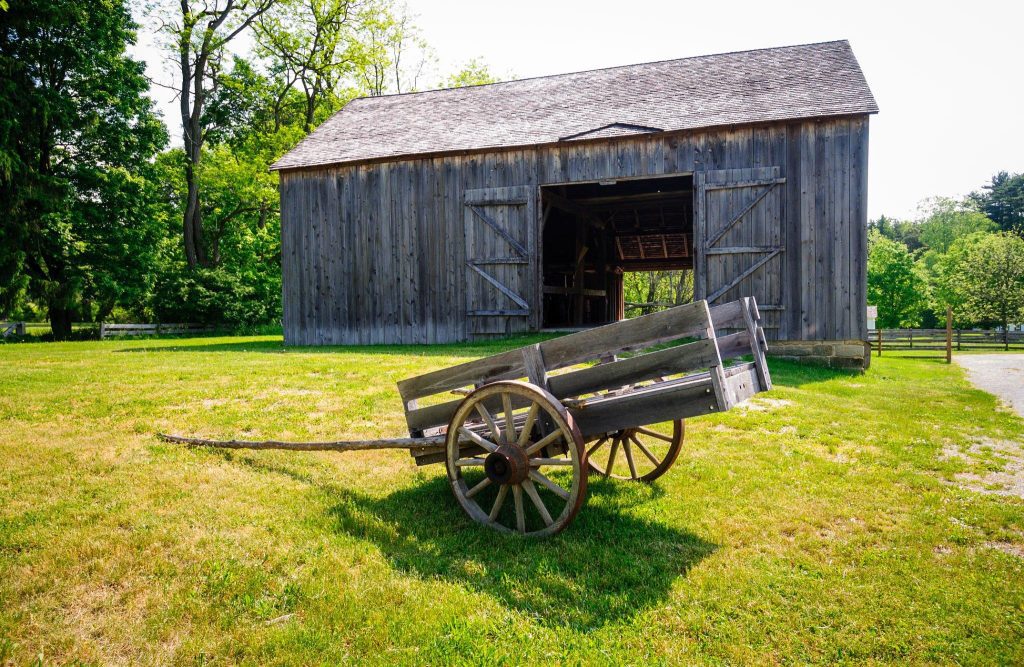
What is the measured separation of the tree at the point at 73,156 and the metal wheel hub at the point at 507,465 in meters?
23.4

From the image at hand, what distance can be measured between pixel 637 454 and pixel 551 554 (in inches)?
94.0

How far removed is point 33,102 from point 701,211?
75.5 feet

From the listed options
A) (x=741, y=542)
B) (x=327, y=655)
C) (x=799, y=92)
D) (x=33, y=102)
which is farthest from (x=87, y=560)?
(x=33, y=102)

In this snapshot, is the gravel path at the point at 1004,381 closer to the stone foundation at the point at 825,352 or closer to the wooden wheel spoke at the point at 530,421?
the stone foundation at the point at 825,352

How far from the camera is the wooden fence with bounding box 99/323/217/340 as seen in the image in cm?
2452

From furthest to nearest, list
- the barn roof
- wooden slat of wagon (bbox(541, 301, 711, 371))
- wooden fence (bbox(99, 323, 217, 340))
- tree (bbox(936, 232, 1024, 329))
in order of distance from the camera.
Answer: tree (bbox(936, 232, 1024, 329)), wooden fence (bbox(99, 323, 217, 340)), the barn roof, wooden slat of wagon (bbox(541, 301, 711, 371))

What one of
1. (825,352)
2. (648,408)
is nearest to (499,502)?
(648,408)

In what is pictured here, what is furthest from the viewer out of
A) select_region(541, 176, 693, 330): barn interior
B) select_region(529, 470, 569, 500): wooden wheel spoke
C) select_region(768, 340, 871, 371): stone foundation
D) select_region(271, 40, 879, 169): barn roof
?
select_region(541, 176, 693, 330): barn interior

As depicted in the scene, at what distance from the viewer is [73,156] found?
77.2 ft

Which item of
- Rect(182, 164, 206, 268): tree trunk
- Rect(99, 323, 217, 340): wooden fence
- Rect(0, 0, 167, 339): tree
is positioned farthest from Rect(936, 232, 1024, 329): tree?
Rect(0, 0, 167, 339): tree

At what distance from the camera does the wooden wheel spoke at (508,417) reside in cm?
388

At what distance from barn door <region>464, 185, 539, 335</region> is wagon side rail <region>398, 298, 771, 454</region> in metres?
10.9

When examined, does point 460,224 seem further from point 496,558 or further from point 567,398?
point 496,558

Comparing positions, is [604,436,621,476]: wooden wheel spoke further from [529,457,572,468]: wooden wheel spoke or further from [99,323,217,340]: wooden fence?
[99,323,217,340]: wooden fence
